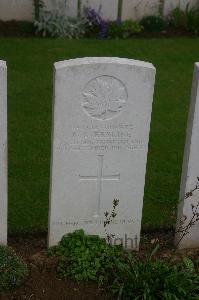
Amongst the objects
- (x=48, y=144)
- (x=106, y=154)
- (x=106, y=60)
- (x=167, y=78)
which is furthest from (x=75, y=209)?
(x=167, y=78)

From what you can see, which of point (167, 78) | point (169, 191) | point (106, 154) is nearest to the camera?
point (106, 154)

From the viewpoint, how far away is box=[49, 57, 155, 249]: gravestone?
4.82m

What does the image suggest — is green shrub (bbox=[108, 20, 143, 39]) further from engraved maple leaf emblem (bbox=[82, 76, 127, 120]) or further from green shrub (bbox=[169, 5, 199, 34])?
engraved maple leaf emblem (bbox=[82, 76, 127, 120])

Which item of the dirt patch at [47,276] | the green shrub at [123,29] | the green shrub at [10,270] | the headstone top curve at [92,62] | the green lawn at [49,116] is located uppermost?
the headstone top curve at [92,62]

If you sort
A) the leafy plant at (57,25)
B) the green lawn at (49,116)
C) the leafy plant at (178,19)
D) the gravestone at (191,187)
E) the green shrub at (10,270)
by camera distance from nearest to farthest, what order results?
the green shrub at (10,270), the gravestone at (191,187), the green lawn at (49,116), the leafy plant at (57,25), the leafy plant at (178,19)

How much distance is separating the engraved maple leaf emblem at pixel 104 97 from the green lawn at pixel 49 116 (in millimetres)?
1313

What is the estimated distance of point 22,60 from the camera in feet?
31.0

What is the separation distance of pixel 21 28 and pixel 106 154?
5961 mm

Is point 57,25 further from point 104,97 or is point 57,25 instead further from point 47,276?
point 47,276

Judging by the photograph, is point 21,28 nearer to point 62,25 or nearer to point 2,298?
point 62,25

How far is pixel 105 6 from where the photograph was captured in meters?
11.1

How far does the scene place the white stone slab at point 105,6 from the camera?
11.0m

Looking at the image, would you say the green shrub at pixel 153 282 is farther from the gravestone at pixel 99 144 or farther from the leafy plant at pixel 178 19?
the leafy plant at pixel 178 19

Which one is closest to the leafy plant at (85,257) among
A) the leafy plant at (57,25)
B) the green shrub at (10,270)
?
the green shrub at (10,270)
